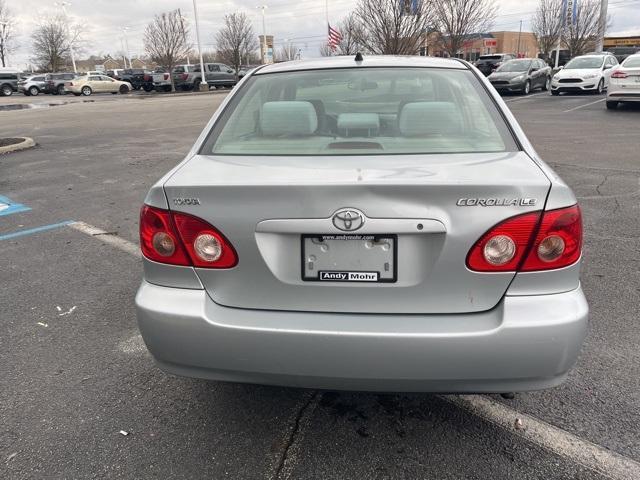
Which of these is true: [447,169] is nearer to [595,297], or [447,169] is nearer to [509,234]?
[509,234]

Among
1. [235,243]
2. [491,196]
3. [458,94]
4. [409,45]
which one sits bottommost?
[235,243]

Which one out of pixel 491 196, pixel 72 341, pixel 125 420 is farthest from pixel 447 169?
pixel 72 341

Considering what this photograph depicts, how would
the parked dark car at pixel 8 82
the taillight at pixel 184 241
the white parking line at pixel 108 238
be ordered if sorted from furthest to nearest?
the parked dark car at pixel 8 82 < the white parking line at pixel 108 238 < the taillight at pixel 184 241

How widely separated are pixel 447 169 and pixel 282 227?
0.70 metres

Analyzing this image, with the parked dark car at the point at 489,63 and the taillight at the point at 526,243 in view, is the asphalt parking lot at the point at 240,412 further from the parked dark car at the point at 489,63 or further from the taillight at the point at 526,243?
the parked dark car at the point at 489,63

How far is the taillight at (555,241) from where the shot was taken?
1983 mm

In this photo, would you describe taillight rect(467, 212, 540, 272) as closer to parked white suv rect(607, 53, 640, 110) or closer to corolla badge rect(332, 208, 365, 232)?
corolla badge rect(332, 208, 365, 232)

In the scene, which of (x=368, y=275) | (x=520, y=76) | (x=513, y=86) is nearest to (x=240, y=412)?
(x=368, y=275)

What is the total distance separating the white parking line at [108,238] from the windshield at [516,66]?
22990 mm

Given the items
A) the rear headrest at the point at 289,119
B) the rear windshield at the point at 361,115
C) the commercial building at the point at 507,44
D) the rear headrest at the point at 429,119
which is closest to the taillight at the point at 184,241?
the rear windshield at the point at 361,115

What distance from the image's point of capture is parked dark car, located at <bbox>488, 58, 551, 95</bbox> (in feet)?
77.0

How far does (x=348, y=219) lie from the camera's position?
1.94 metres

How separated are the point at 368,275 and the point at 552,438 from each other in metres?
1.21

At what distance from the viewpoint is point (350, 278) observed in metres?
2.02
